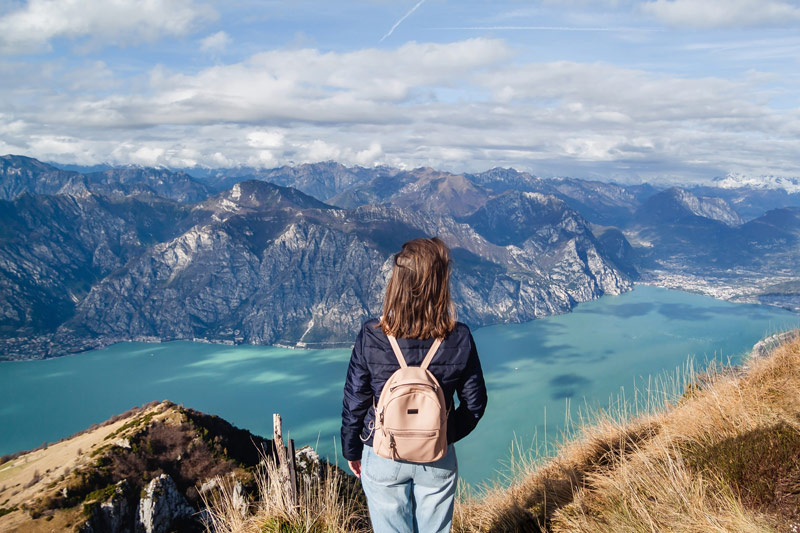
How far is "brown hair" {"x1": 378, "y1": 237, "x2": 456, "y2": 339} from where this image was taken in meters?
3.22

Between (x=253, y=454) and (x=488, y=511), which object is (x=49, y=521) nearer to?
(x=253, y=454)

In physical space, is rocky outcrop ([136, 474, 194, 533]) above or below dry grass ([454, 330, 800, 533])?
below

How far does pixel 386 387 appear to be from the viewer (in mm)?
3197

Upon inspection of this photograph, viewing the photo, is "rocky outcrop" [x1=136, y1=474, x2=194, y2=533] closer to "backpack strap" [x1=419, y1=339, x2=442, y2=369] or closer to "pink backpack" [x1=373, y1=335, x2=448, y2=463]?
"pink backpack" [x1=373, y1=335, x2=448, y2=463]

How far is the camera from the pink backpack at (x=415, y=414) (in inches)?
123

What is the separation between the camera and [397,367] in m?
3.26

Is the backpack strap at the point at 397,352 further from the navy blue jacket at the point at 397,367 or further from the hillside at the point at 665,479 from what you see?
the hillside at the point at 665,479

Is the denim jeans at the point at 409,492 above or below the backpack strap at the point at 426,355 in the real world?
below

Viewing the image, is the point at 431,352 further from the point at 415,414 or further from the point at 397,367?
the point at 415,414

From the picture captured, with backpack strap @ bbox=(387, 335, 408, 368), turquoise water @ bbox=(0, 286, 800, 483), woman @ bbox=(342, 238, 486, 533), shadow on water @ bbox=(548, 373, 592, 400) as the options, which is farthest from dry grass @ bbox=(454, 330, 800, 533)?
shadow on water @ bbox=(548, 373, 592, 400)

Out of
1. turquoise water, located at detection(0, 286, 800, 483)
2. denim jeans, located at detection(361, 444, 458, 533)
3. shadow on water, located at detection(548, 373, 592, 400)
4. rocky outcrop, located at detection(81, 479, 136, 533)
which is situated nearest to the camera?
denim jeans, located at detection(361, 444, 458, 533)

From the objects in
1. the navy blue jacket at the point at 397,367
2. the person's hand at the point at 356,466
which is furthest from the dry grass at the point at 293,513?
the navy blue jacket at the point at 397,367

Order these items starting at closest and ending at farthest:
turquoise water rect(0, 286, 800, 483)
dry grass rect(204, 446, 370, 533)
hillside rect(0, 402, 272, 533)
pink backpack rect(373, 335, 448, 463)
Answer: pink backpack rect(373, 335, 448, 463) → dry grass rect(204, 446, 370, 533) → hillside rect(0, 402, 272, 533) → turquoise water rect(0, 286, 800, 483)

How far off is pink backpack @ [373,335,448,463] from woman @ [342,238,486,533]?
128 mm
